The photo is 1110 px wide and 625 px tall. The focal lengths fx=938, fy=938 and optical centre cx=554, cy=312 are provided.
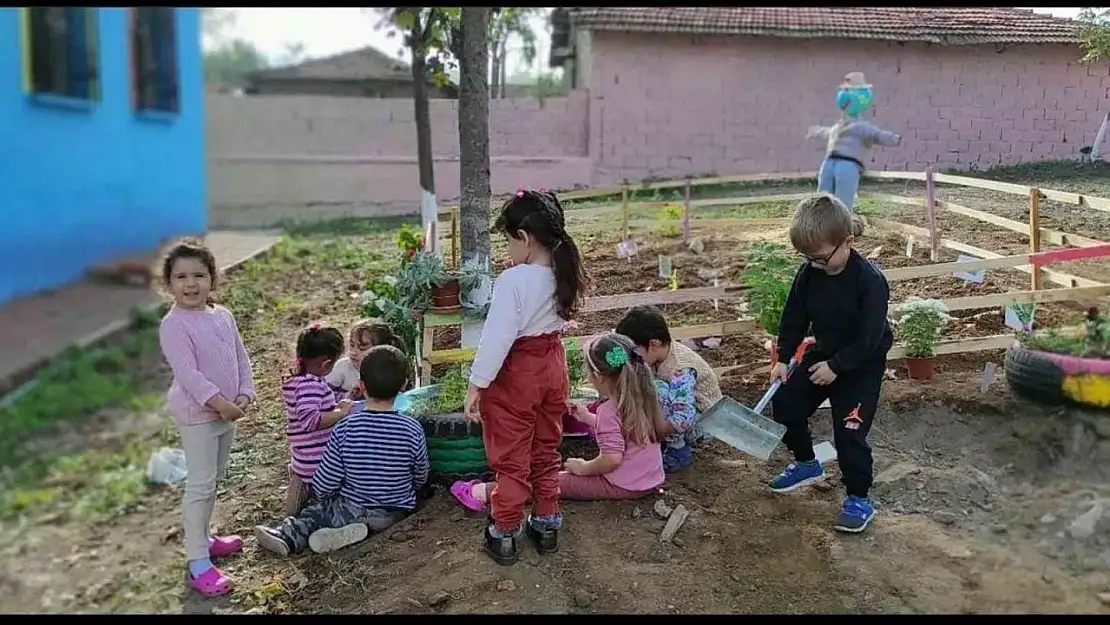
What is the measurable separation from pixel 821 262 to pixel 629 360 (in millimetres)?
699

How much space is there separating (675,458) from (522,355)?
101cm

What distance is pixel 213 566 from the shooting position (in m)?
3.03

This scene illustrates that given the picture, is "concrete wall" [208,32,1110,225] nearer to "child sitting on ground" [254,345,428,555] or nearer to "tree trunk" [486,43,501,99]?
"tree trunk" [486,43,501,99]

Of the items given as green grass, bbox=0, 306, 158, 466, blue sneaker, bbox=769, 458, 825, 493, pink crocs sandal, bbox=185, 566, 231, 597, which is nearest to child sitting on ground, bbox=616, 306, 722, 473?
blue sneaker, bbox=769, 458, 825, 493

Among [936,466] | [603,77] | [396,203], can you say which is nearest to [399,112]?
[396,203]

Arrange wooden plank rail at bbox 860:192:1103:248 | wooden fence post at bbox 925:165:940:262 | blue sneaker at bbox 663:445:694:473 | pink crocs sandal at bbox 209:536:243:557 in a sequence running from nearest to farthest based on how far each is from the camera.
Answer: pink crocs sandal at bbox 209:536:243:557, blue sneaker at bbox 663:445:694:473, wooden plank rail at bbox 860:192:1103:248, wooden fence post at bbox 925:165:940:262

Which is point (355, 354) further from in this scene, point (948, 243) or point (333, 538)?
point (948, 243)

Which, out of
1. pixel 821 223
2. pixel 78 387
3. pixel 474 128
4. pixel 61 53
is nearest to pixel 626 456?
pixel 821 223

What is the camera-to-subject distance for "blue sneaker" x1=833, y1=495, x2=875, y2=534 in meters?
3.04

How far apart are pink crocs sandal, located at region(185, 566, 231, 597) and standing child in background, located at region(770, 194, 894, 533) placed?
1939 millimetres

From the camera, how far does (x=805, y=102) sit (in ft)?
13.6

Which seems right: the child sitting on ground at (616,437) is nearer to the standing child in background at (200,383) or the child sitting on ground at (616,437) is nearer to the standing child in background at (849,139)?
the standing child in background at (200,383)

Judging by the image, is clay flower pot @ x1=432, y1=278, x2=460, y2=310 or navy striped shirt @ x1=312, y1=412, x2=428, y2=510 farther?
clay flower pot @ x1=432, y1=278, x2=460, y2=310

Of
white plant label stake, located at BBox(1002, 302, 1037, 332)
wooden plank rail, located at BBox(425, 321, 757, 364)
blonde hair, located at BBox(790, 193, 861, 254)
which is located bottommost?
wooden plank rail, located at BBox(425, 321, 757, 364)
